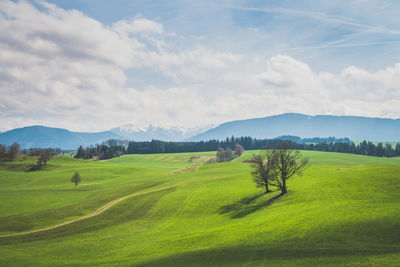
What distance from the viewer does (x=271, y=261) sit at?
2006 centimetres

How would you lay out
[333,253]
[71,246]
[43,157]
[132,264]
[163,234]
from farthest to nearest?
1. [43,157]
2. [163,234]
3. [71,246]
4. [132,264]
5. [333,253]

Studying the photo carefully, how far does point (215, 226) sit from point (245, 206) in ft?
36.9

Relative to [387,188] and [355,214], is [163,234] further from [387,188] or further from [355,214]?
[387,188]

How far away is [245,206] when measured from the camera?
46.9 metres

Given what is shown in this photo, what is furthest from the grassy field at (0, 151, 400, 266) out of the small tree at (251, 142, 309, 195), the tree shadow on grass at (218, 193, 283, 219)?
the small tree at (251, 142, 309, 195)

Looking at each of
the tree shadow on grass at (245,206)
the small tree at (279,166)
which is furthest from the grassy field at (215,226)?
the small tree at (279,166)

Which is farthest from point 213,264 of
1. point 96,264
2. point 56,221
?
point 56,221

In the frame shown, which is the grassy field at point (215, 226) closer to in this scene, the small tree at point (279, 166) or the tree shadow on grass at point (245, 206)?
the tree shadow on grass at point (245, 206)

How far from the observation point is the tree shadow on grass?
42.6 meters

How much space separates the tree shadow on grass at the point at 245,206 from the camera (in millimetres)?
42625

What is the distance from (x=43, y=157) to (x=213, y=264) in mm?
153141

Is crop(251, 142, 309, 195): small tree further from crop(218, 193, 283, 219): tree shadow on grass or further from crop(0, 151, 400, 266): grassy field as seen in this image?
crop(218, 193, 283, 219): tree shadow on grass

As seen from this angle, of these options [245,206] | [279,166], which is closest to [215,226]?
[245,206]

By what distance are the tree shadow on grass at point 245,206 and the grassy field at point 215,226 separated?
215 mm
